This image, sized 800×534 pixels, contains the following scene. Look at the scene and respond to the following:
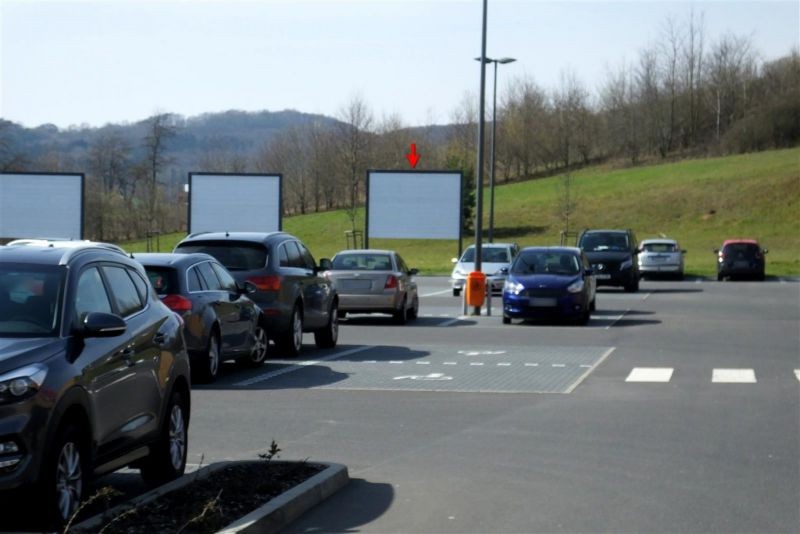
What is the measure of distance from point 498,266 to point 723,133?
8525 cm

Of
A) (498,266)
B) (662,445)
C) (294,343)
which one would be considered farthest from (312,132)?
(662,445)

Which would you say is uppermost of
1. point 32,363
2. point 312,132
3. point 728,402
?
point 312,132

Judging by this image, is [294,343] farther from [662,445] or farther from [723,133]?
[723,133]

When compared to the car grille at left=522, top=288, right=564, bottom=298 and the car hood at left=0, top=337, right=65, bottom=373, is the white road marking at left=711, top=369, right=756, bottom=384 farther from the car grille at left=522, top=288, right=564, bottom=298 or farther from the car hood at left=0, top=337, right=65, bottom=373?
the car hood at left=0, top=337, right=65, bottom=373

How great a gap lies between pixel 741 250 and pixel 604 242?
12.3 metres

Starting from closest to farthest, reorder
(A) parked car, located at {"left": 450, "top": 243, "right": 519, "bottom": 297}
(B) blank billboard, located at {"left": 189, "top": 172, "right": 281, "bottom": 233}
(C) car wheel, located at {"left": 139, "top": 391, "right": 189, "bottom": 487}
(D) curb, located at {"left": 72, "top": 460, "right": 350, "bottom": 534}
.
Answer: (D) curb, located at {"left": 72, "top": 460, "right": 350, "bottom": 534}, (C) car wheel, located at {"left": 139, "top": 391, "right": 189, "bottom": 487}, (A) parked car, located at {"left": 450, "top": 243, "right": 519, "bottom": 297}, (B) blank billboard, located at {"left": 189, "top": 172, "right": 281, "bottom": 233}

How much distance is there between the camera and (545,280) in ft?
93.0

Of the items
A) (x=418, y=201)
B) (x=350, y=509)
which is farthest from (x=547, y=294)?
(x=418, y=201)

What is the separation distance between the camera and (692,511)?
871 centimetres

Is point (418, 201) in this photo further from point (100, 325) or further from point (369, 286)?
point (100, 325)

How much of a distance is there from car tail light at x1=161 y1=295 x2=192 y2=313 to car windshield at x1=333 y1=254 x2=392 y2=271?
40.2 feet

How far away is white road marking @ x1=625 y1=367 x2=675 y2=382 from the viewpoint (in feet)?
57.8

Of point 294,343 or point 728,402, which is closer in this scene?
point 728,402

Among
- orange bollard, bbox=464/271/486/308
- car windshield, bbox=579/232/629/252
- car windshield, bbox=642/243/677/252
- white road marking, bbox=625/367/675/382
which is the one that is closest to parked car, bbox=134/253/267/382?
white road marking, bbox=625/367/675/382
